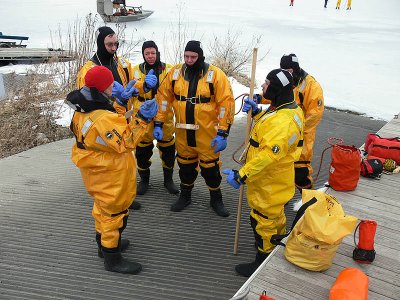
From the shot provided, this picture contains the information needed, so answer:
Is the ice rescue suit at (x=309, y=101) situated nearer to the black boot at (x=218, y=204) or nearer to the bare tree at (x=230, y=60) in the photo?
the black boot at (x=218, y=204)

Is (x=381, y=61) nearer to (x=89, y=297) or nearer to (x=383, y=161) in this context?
(x=383, y=161)

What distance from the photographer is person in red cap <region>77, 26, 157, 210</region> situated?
3586mm

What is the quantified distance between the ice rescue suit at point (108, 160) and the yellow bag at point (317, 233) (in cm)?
122

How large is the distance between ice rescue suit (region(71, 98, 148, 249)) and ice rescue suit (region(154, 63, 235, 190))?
933mm

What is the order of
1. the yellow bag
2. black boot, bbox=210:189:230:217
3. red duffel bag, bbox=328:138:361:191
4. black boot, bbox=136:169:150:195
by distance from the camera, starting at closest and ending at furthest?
the yellow bag < red duffel bag, bbox=328:138:361:191 < black boot, bbox=210:189:230:217 < black boot, bbox=136:169:150:195

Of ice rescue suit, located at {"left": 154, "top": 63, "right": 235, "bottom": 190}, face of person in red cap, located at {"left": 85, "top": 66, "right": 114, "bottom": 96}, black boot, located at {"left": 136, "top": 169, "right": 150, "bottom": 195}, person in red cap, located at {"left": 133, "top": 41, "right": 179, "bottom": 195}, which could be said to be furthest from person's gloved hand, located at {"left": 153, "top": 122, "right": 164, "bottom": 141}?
face of person in red cap, located at {"left": 85, "top": 66, "right": 114, "bottom": 96}

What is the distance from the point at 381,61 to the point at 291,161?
42.9ft

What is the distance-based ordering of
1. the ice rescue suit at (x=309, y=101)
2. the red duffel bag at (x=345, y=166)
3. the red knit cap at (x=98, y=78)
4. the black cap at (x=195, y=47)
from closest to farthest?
the red knit cap at (x=98, y=78), the black cap at (x=195, y=47), the red duffel bag at (x=345, y=166), the ice rescue suit at (x=309, y=101)

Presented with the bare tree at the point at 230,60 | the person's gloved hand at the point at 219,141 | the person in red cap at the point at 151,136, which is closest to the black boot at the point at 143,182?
the person in red cap at the point at 151,136

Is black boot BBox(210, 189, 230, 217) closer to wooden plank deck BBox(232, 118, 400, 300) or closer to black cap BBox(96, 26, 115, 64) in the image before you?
wooden plank deck BBox(232, 118, 400, 300)

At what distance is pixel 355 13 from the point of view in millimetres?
26000

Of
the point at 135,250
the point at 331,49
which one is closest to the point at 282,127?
the point at 135,250

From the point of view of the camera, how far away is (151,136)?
4.21 meters

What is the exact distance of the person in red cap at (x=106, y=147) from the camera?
2.62m
